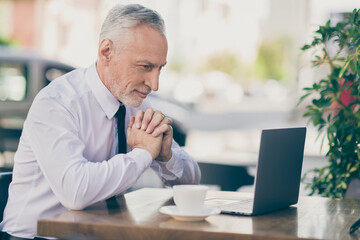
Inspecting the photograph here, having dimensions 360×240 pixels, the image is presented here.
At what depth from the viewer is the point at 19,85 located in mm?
8852

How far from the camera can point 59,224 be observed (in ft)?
5.81

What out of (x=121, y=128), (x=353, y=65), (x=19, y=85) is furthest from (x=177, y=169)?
(x=19, y=85)

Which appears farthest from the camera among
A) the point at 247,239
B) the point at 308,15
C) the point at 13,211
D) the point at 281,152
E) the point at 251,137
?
the point at 251,137

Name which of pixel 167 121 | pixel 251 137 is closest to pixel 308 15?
pixel 251 137

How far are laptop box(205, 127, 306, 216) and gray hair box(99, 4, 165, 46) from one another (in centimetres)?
66

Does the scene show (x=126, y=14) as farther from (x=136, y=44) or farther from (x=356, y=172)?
(x=356, y=172)

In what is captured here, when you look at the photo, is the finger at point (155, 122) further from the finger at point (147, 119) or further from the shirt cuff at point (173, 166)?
the shirt cuff at point (173, 166)

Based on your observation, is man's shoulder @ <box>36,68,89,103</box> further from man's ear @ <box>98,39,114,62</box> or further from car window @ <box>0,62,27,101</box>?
car window @ <box>0,62,27,101</box>

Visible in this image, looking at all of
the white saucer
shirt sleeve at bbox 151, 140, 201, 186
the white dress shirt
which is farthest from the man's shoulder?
the white saucer

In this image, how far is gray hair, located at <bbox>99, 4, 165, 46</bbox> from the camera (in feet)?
7.43

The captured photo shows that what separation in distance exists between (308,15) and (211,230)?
504 inches

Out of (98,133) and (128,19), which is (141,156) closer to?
(98,133)

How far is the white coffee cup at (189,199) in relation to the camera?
183 centimetres

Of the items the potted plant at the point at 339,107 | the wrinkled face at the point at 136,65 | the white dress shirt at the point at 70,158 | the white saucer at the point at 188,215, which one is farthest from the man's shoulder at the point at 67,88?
the potted plant at the point at 339,107
